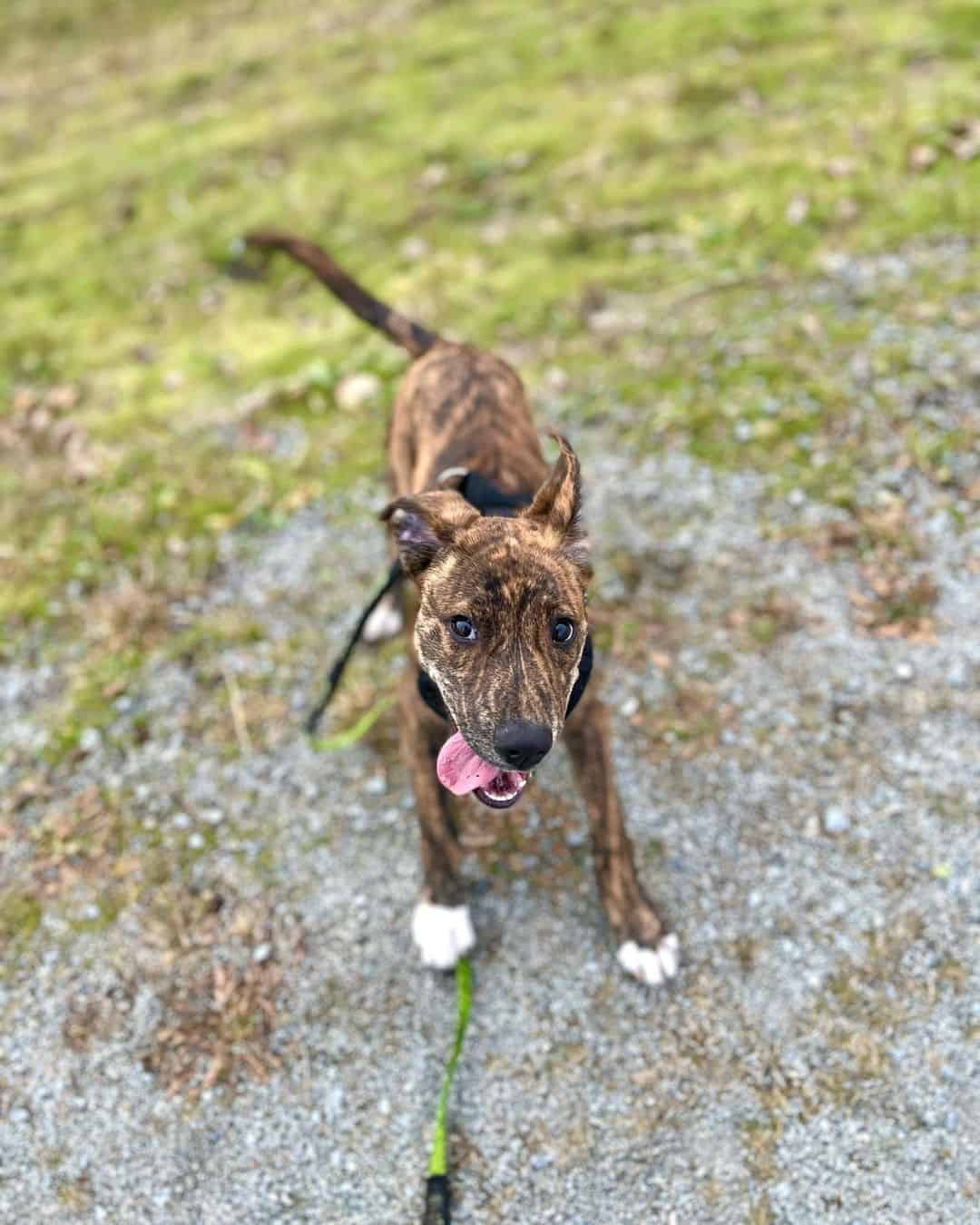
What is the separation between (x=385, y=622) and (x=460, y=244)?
3.49 metres

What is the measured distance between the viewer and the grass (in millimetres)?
5895

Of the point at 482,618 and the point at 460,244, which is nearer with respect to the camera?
the point at 482,618

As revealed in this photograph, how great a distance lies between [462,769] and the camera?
3104 mm

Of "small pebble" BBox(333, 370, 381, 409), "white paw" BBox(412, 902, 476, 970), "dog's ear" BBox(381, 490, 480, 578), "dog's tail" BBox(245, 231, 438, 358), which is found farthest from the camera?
"small pebble" BBox(333, 370, 381, 409)

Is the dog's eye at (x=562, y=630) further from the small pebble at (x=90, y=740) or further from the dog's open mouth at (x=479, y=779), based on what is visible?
the small pebble at (x=90, y=740)

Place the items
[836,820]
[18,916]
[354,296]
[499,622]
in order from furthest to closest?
[354,296], [18,916], [836,820], [499,622]

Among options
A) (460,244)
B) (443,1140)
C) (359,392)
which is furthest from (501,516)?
(460,244)

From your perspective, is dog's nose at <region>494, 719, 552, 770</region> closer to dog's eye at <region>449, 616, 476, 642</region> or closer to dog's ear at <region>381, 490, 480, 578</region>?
dog's eye at <region>449, 616, 476, 642</region>

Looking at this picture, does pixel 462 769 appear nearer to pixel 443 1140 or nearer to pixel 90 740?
pixel 443 1140

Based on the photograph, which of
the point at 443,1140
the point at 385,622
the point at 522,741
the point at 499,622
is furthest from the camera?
the point at 385,622

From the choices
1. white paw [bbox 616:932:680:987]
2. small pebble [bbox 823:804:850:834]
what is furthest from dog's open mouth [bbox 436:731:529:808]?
small pebble [bbox 823:804:850:834]

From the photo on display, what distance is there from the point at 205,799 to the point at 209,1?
38.1ft

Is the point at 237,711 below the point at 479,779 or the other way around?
below

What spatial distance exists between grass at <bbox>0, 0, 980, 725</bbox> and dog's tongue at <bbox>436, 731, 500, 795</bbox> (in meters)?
2.62
